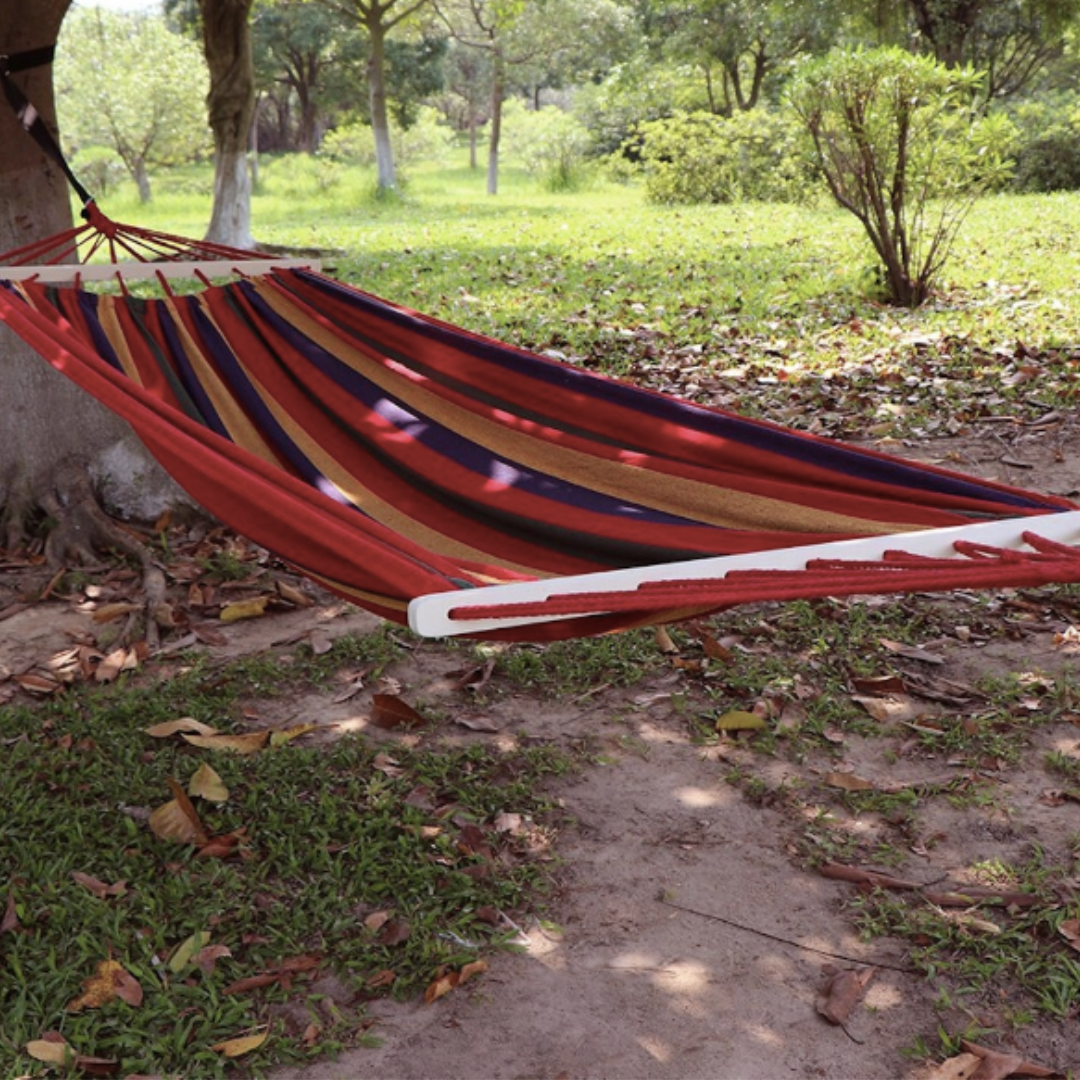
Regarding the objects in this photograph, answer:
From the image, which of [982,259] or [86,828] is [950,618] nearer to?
[86,828]

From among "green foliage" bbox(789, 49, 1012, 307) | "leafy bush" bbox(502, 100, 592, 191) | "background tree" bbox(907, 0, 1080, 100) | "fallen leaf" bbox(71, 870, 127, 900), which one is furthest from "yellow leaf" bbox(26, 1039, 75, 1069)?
"leafy bush" bbox(502, 100, 592, 191)

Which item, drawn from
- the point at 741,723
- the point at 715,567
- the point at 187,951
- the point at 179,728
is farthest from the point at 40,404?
the point at 715,567

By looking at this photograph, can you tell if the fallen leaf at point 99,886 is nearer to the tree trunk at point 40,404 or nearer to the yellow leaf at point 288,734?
the yellow leaf at point 288,734

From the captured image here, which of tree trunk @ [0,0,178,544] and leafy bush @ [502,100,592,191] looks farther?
leafy bush @ [502,100,592,191]

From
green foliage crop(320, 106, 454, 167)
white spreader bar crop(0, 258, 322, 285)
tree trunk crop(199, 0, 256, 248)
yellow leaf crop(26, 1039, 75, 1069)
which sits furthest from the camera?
green foliage crop(320, 106, 454, 167)

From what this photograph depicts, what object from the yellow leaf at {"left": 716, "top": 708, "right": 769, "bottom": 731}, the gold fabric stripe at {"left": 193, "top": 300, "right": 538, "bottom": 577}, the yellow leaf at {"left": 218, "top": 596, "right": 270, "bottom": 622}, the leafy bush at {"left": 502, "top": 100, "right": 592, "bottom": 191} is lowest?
the yellow leaf at {"left": 716, "top": 708, "right": 769, "bottom": 731}

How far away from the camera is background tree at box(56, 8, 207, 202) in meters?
16.4

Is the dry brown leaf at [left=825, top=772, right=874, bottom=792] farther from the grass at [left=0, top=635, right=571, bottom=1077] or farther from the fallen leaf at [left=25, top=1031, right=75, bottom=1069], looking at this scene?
the fallen leaf at [left=25, top=1031, right=75, bottom=1069]

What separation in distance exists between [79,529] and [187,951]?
64.9 inches

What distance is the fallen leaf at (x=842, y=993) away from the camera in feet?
4.96

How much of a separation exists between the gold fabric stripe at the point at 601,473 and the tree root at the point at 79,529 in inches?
31.8

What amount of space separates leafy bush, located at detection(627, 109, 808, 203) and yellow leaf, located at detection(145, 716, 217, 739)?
9.14m

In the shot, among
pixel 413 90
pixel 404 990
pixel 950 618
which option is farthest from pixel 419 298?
pixel 413 90

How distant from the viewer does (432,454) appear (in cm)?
214
